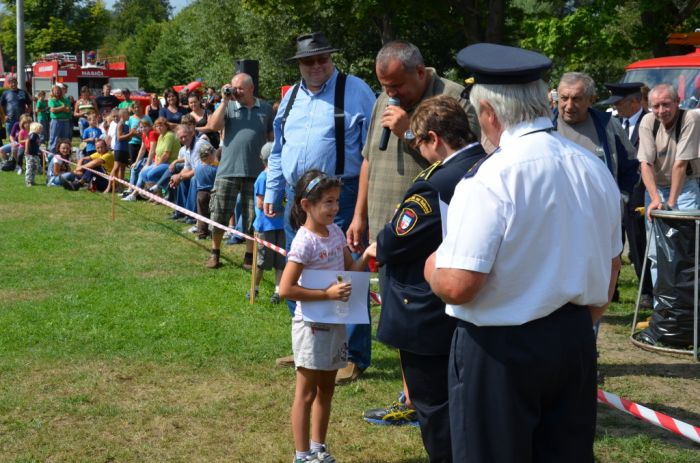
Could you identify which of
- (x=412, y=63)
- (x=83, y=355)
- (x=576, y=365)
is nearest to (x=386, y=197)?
(x=412, y=63)

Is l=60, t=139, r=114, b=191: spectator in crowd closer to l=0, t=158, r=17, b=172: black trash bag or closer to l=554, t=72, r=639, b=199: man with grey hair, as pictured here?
l=0, t=158, r=17, b=172: black trash bag

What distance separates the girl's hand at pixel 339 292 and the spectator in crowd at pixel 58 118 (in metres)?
18.5

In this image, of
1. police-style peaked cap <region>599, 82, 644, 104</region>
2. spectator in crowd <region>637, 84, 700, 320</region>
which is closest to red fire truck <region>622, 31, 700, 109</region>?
police-style peaked cap <region>599, 82, 644, 104</region>

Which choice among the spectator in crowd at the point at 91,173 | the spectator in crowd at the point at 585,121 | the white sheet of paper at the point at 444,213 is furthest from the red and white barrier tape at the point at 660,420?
the spectator in crowd at the point at 91,173

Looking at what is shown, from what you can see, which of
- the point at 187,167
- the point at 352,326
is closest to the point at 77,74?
the point at 187,167

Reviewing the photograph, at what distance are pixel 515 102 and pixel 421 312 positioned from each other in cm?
134

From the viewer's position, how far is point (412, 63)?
15.6 feet

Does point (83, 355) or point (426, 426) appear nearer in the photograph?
point (426, 426)

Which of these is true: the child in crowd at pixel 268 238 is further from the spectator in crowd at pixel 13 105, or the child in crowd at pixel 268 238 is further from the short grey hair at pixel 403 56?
the spectator in crowd at pixel 13 105

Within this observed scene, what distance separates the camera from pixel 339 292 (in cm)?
437

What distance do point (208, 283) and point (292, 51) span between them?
33173mm

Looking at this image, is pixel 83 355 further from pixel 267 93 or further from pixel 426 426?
pixel 267 93

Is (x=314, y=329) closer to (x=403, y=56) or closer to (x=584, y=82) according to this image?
(x=403, y=56)

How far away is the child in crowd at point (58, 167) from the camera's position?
18.5 meters
